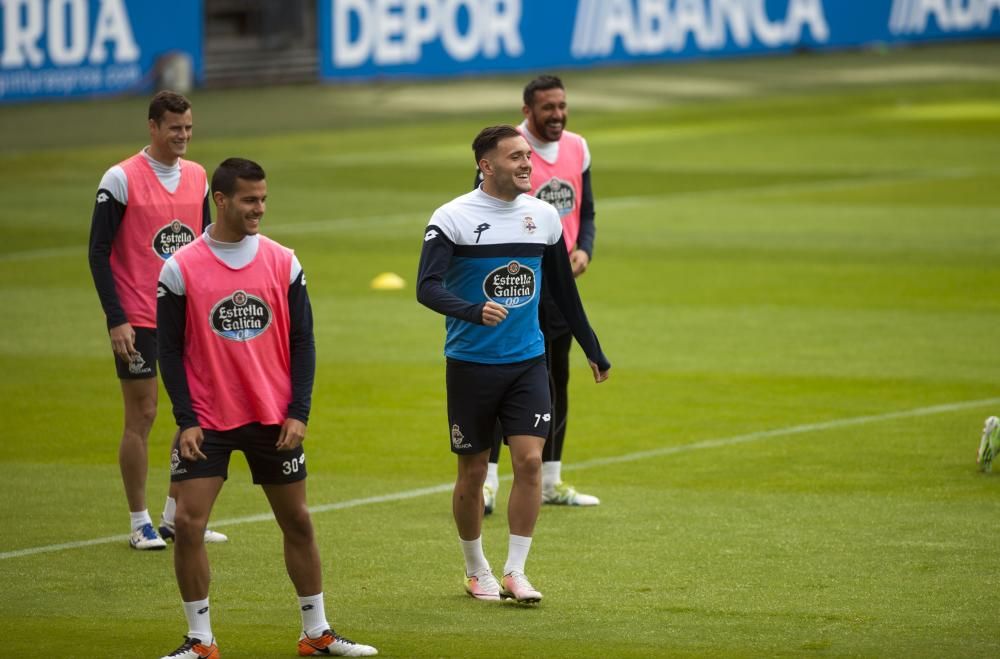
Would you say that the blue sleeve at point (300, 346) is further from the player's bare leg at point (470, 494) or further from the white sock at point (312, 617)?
the player's bare leg at point (470, 494)

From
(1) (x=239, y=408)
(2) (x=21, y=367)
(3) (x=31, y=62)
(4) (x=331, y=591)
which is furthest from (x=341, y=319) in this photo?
(3) (x=31, y=62)

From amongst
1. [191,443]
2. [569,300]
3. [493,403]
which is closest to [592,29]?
[569,300]

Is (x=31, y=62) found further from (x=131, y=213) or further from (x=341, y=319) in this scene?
(x=131, y=213)

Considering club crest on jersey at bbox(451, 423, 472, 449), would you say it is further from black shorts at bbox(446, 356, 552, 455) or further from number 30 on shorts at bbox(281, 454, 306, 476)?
number 30 on shorts at bbox(281, 454, 306, 476)

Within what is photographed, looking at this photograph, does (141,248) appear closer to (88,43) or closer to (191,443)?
(191,443)

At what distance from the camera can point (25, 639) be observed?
7.88 metres

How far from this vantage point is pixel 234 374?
7461 millimetres

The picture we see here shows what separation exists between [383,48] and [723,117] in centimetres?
859

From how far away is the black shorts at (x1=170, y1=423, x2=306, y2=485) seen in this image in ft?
24.4

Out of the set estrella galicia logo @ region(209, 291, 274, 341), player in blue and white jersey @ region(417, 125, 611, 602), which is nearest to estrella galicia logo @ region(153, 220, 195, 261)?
player in blue and white jersey @ region(417, 125, 611, 602)

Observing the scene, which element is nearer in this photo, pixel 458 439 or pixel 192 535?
pixel 192 535

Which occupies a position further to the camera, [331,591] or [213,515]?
[213,515]

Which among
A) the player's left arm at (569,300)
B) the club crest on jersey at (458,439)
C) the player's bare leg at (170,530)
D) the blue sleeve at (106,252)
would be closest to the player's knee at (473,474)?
the club crest on jersey at (458,439)

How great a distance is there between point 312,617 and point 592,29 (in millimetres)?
38145
